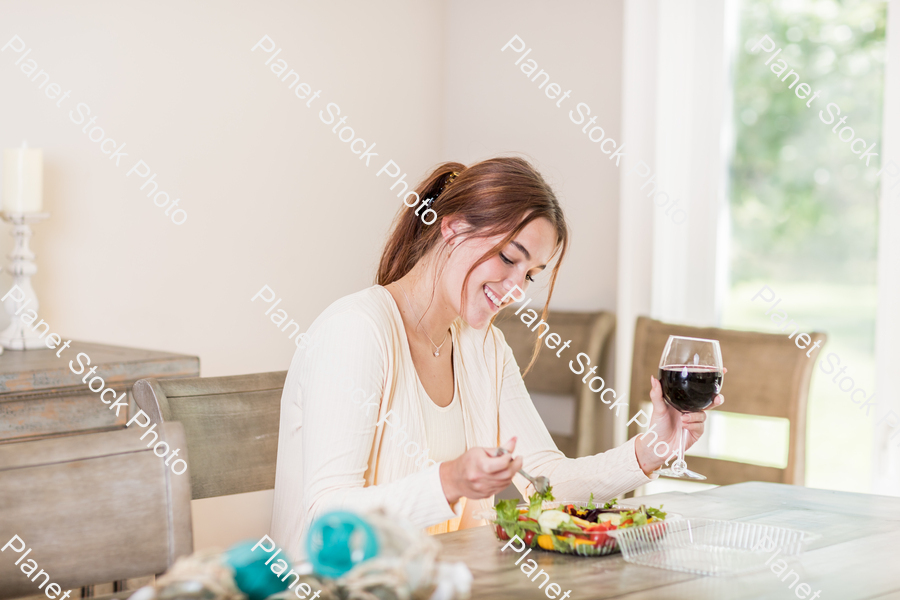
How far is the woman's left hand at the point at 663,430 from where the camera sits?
1.39 metres

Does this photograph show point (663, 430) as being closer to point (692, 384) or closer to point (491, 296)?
point (692, 384)

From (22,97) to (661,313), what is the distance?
2.01 meters

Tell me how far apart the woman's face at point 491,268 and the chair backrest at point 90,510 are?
58cm

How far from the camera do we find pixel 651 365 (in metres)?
2.65

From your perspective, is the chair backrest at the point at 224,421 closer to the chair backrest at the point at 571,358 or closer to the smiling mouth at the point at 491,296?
the smiling mouth at the point at 491,296

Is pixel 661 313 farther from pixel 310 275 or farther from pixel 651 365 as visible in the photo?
pixel 310 275

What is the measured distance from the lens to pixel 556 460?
1606mm

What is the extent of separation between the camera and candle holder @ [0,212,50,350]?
2.16m

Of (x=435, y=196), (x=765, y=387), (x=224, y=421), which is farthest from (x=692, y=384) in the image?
(x=765, y=387)

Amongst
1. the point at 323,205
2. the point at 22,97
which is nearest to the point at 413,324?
the point at 22,97

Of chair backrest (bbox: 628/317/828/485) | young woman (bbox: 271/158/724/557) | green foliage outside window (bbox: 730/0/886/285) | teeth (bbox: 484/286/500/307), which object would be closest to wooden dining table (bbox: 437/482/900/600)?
young woman (bbox: 271/158/724/557)

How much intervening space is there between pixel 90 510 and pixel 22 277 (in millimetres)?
1394

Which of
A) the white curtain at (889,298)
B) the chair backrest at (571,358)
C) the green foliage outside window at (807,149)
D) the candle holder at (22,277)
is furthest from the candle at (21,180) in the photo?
the white curtain at (889,298)

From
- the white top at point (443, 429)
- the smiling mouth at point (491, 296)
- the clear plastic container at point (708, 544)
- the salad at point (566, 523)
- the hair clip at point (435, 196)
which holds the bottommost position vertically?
the clear plastic container at point (708, 544)
